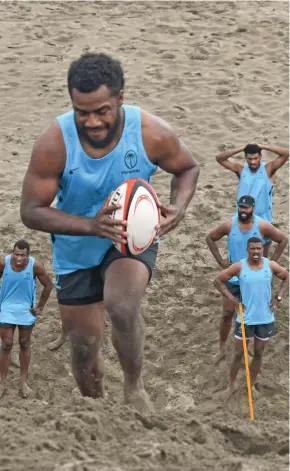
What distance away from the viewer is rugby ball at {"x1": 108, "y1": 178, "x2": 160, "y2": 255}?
16.6 feet

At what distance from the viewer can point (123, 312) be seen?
5004 mm

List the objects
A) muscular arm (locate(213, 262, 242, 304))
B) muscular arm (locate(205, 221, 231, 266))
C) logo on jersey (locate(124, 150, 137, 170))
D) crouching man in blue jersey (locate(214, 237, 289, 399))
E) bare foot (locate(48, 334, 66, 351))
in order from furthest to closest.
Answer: bare foot (locate(48, 334, 66, 351)) → muscular arm (locate(205, 221, 231, 266)) → muscular arm (locate(213, 262, 242, 304)) → crouching man in blue jersey (locate(214, 237, 289, 399)) → logo on jersey (locate(124, 150, 137, 170))

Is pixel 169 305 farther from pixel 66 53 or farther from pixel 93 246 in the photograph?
pixel 66 53

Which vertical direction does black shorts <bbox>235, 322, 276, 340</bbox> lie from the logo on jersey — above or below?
below

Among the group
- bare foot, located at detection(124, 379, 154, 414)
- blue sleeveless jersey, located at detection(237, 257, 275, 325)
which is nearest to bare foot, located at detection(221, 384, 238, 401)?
blue sleeveless jersey, located at detection(237, 257, 275, 325)

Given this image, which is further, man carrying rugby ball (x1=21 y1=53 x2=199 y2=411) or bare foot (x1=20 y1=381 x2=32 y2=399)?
bare foot (x1=20 y1=381 x2=32 y2=399)

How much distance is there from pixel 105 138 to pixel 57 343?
3906mm

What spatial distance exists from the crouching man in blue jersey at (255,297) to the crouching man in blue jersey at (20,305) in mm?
1605

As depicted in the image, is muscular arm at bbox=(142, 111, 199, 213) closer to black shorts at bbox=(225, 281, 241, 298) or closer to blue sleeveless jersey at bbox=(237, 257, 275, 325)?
blue sleeveless jersey at bbox=(237, 257, 275, 325)

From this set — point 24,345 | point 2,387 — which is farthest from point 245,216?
point 2,387

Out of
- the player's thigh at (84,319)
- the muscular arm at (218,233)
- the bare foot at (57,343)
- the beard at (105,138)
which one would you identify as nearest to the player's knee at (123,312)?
the player's thigh at (84,319)

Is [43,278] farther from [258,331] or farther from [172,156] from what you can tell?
[172,156]

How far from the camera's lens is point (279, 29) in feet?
49.4

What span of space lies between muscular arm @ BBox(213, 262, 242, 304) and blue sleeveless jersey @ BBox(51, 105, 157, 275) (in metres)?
2.72
